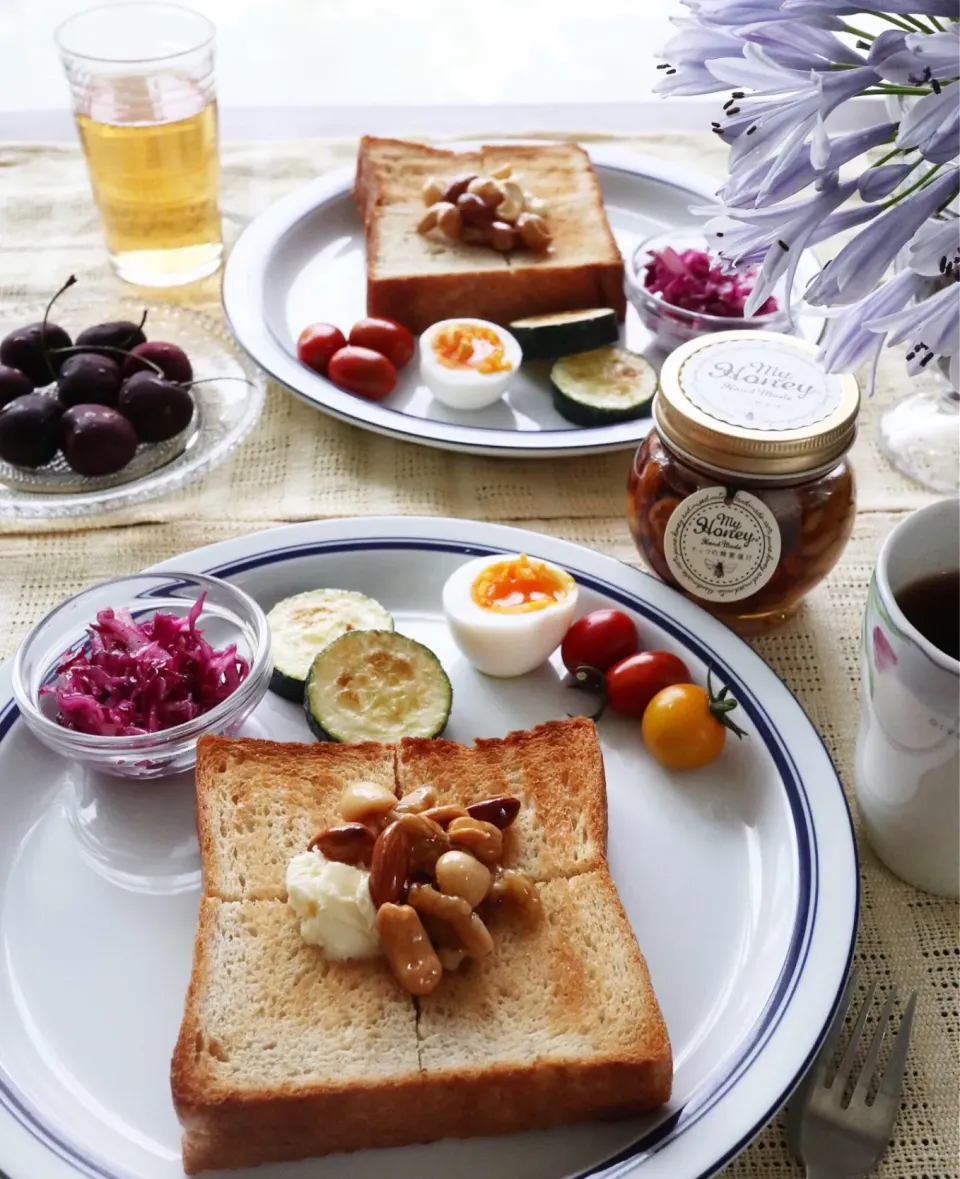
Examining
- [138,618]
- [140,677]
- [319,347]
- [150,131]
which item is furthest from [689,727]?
[150,131]

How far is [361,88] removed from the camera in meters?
4.93

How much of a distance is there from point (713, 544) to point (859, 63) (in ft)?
3.49

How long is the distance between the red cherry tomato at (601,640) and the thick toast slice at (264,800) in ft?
1.47

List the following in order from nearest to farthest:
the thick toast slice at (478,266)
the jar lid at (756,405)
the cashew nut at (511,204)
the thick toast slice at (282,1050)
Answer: the thick toast slice at (282,1050) < the jar lid at (756,405) < the thick toast slice at (478,266) < the cashew nut at (511,204)

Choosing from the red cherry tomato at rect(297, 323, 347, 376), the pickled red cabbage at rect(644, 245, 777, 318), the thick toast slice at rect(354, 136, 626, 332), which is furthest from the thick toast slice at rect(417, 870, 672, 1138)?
the thick toast slice at rect(354, 136, 626, 332)

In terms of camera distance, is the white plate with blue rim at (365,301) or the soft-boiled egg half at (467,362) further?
the soft-boiled egg half at (467,362)

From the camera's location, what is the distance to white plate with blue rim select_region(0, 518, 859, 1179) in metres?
1.61

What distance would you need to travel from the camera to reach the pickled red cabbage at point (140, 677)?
82.1 inches

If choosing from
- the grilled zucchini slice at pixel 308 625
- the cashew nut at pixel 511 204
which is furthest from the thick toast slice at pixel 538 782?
the cashew nut at pixel 511 204

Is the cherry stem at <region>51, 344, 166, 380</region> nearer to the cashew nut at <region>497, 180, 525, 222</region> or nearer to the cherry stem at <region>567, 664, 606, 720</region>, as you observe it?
the cashew nut at <region>497, 180, 525, 222</region>

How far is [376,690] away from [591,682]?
0.41m

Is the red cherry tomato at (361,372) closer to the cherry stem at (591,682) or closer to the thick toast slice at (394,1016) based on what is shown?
the cherry stem at (591,682)

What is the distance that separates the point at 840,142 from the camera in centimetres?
146

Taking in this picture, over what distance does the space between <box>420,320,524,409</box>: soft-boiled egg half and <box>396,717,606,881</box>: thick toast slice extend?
110 cm
